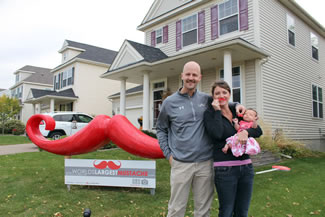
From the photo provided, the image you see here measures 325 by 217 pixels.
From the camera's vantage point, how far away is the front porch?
9.36 metres

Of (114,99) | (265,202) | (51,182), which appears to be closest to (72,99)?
(114,99)

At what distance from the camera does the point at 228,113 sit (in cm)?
244

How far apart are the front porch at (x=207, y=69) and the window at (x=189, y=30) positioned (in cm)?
157

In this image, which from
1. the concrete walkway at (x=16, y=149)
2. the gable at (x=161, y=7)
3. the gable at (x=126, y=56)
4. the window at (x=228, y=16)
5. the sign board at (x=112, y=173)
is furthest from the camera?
the gable at (x=161, y=7)

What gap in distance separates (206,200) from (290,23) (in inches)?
498

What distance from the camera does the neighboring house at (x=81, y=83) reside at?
22.9m

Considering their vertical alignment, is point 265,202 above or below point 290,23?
below

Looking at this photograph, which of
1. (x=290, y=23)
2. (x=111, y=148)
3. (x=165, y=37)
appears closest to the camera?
(x=111, y=148)

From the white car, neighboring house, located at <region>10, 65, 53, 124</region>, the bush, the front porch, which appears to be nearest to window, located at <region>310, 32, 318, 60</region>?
the front porch

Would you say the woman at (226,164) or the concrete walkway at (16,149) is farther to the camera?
the concrete walkway at (16,149)

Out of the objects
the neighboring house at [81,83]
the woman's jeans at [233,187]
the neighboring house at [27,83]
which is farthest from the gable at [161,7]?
the neighboring house at [27,83]

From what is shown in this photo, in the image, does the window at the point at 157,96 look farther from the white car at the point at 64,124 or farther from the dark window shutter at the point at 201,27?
the white car at the point at 64,124

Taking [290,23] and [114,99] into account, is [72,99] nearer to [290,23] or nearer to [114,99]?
[114,99]

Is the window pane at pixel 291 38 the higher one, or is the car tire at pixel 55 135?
the window pane at pixel 291 38
